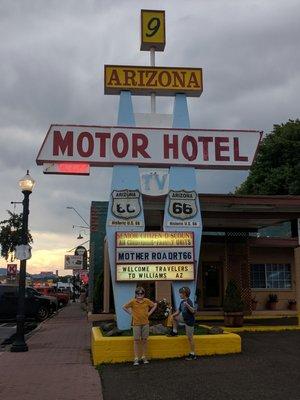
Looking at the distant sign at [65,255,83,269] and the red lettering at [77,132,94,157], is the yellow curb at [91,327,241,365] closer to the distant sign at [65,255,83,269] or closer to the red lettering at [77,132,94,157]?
the red lettering at [77,132,94,157]

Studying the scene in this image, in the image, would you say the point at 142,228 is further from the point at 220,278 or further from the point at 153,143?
the point at 220,278

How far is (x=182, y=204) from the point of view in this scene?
14.3m

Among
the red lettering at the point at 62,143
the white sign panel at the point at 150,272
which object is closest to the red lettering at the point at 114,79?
the red lettering at the point at 62,143

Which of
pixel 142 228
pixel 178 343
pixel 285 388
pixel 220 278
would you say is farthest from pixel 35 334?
pixel 285 388

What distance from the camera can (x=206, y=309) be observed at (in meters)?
24.2

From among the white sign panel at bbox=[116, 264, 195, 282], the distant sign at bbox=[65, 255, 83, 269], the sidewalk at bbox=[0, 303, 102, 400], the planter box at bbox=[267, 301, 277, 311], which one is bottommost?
the sidewalk at bbox=[0, 303, 102, 400]

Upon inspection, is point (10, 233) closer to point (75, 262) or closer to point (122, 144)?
point (75, 262)

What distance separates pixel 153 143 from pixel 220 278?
12.3 meters

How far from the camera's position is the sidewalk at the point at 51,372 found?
8.27 metres

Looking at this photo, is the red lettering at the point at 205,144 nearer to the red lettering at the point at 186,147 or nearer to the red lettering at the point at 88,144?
the red lettering at the point at 186,147

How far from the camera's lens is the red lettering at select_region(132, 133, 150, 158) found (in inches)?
566

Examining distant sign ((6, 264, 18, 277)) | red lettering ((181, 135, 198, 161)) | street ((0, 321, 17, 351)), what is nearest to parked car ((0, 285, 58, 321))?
street ((0, 321, 17, 351))

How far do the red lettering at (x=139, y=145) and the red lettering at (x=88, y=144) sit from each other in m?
1.15

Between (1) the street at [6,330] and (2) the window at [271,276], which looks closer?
(1) the street at [6,330]
